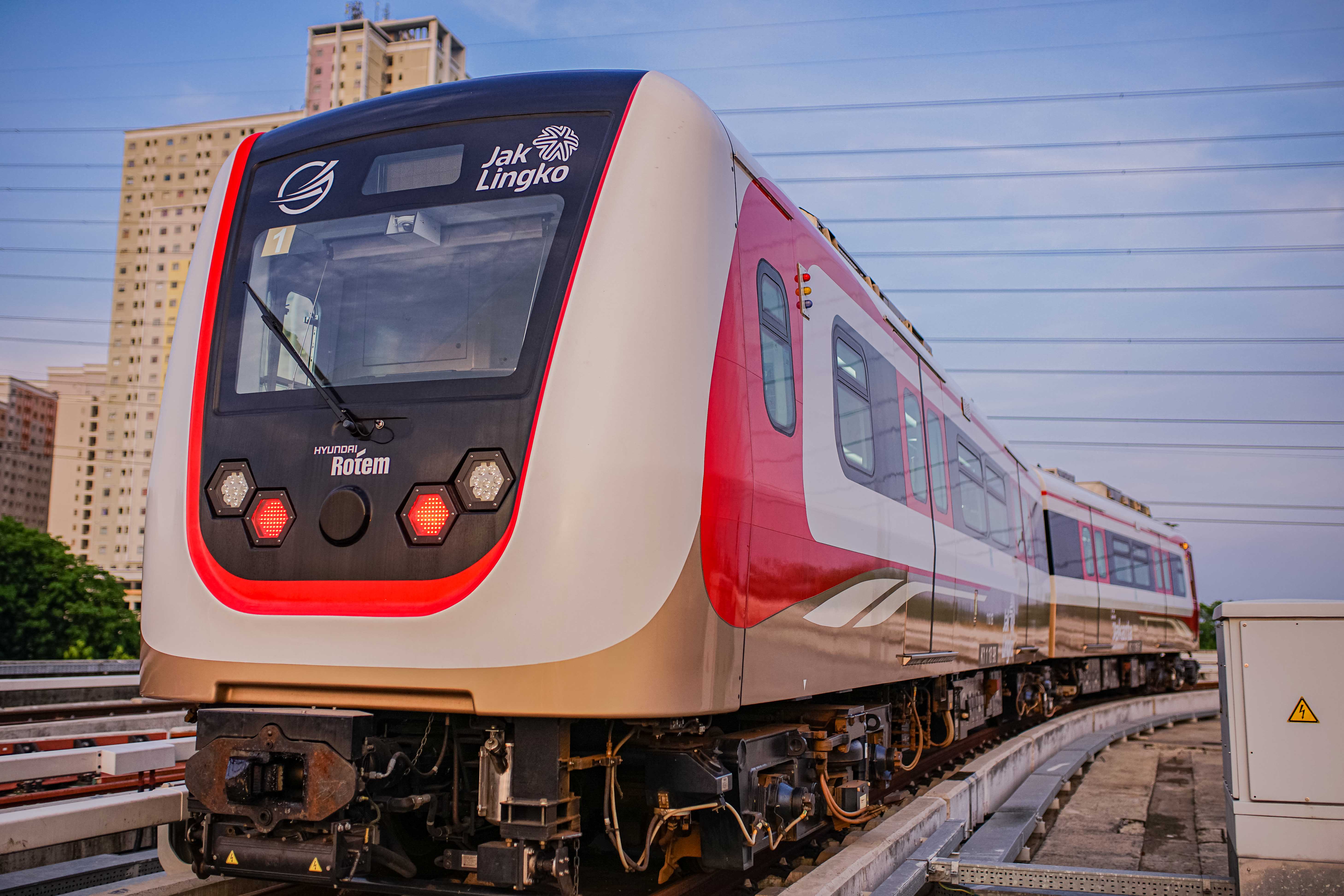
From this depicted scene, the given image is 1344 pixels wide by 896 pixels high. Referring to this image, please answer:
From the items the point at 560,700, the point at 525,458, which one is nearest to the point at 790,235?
the point at 525,458

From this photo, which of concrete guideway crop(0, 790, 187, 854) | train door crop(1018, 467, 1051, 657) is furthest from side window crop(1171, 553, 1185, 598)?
concrete guideway crop(0, 790, 187, 854)

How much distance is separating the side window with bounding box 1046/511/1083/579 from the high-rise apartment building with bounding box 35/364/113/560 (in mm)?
117143

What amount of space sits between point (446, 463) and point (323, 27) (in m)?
132

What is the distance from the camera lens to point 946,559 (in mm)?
8250

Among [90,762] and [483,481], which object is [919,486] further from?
[90,762]

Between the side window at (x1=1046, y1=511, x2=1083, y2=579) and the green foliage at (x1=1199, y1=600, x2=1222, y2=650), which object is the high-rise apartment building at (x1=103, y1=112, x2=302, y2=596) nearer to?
the green foliage at (x1=1199, y1=600, x2=1222, y2=650)

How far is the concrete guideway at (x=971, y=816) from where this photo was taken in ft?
17.9

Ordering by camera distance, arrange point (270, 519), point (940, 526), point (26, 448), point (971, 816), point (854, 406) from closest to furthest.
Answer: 1. point (270, 519)
2. point (854, 406)
3. point (940, 526)
4. point (971, 816)
5. point (26, 448)

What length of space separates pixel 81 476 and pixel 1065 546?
12852 centimetres

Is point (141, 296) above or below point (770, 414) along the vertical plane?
above

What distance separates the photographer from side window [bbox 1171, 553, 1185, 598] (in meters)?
23.5

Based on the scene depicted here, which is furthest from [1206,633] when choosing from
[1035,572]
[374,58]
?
[374,58]

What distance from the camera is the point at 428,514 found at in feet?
13.8

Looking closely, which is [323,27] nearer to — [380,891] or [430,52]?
[430,52]
